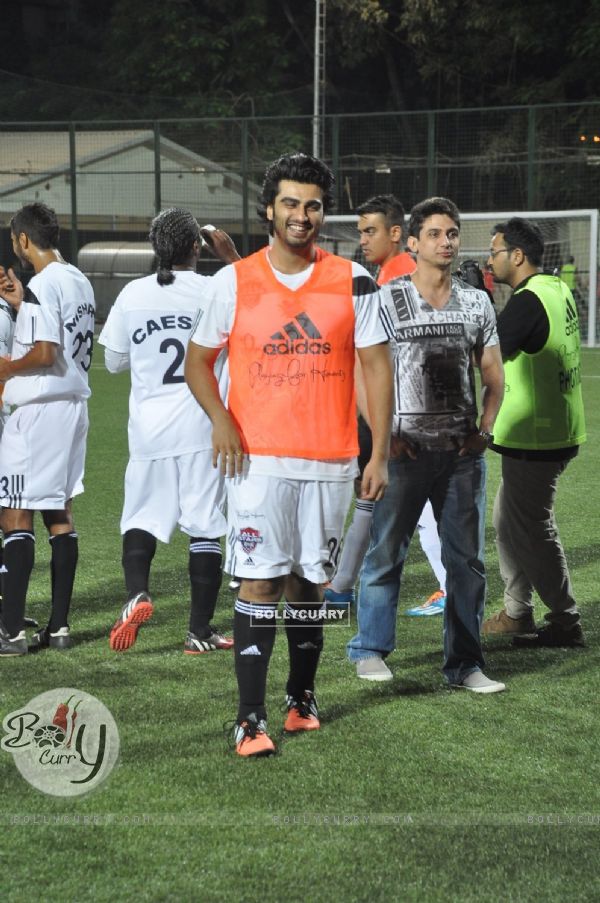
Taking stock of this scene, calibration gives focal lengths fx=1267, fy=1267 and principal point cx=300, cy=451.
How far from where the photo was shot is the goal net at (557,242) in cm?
2538

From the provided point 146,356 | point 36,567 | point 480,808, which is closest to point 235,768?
point 480,808

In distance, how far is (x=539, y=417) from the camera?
5926 millimetres

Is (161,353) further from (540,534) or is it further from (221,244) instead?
(540,534)

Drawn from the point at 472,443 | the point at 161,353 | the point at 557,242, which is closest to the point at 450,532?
the point at 472,443

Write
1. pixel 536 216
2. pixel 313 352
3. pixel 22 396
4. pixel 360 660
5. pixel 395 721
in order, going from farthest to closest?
pixel 536 216 → pixel 22 396 → pixel 360 660 → pixel 395 721 → pixel 313 352

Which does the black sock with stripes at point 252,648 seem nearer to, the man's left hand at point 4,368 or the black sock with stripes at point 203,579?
the black sock with stripes at point 203,579

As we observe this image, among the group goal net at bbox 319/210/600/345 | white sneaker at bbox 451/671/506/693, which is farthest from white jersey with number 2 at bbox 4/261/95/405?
goal net at bbox 319/210/600/345

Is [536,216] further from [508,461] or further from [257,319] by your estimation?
[257,319]

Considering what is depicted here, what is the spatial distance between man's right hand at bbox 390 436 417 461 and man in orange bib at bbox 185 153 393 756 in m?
0.66

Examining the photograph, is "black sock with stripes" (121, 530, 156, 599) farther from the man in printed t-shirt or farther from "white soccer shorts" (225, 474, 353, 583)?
"white soccer shorts" (225, 474, 353, 583)

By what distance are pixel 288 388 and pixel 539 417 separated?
1.97 metres

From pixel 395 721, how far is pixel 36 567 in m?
3.60

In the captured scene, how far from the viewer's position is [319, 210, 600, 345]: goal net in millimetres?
25375

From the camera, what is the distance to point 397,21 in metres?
42.1
